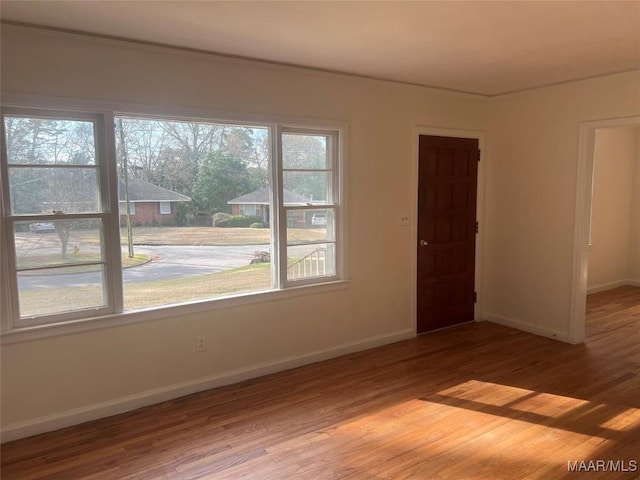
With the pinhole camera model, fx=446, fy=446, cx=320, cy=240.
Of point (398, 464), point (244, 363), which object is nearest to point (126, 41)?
point (244, 363)

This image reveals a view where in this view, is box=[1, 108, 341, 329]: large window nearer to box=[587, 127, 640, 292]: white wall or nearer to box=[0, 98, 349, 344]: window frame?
box=[0, 98, 349, 344]: window frame

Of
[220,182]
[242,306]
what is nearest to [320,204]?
[220,182]

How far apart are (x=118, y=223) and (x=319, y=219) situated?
5.37ft

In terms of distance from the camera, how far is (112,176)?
116 inches

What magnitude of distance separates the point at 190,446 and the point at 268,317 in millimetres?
1200

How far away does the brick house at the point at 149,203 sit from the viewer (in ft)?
10.2

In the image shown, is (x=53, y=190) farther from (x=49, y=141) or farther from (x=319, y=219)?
(x=319, y=219)

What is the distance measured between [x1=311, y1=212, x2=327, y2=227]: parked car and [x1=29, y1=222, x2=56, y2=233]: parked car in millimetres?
1945

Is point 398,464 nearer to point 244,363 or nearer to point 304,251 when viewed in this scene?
point 244,363

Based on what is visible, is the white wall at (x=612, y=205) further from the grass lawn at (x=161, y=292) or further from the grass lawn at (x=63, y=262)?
the grass lawn at (x=63, y=262)

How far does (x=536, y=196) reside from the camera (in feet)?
14.8

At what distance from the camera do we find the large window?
2.75 meters

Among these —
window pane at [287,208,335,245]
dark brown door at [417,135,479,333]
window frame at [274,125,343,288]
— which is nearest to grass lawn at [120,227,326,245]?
window pane at [287,208,335,245]

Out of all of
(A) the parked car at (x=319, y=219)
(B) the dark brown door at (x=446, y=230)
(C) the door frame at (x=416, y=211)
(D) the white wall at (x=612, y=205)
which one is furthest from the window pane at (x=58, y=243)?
(D) the white wall at (x=612, y=205)
